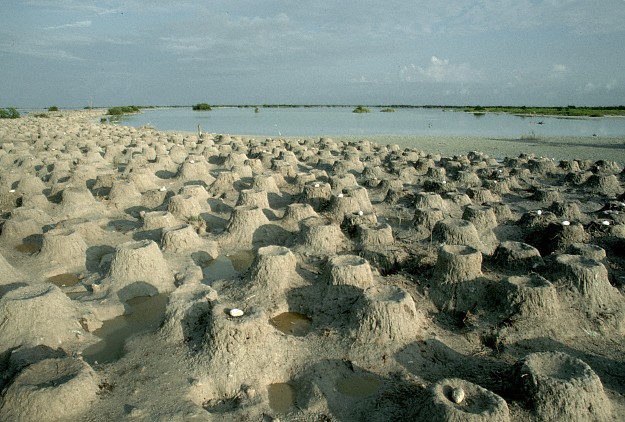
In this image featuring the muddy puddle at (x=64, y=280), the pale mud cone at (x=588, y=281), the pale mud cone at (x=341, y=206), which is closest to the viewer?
the pale mud cone at (x=588, y=281)

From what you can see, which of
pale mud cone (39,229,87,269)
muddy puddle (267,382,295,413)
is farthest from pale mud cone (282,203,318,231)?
muddy puddle (267,382,295,413)

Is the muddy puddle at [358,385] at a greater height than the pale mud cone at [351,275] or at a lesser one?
lesser

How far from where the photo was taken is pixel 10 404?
329 centimetres

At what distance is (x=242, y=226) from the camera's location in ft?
25.3

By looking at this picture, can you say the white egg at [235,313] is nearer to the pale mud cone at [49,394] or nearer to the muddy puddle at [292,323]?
the muddy puddle at [292,323]

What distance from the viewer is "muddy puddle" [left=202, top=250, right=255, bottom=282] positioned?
657cm

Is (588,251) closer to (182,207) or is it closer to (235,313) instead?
(235,313)

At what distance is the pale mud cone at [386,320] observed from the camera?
4.39 meters

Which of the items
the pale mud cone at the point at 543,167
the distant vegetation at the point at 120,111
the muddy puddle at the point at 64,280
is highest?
the distant vegetation at the point at 120,111

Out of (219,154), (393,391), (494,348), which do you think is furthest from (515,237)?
(219,154)

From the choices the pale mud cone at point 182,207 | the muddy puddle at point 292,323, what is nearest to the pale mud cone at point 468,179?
the pale mud cone at point 182,207

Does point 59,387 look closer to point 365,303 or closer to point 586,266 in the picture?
point 365,303

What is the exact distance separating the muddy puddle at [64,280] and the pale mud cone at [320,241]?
331cm

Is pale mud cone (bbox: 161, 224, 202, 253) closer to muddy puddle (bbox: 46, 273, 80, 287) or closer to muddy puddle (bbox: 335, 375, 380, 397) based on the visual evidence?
muddy puddle (bbox: 46, 273, 80, 287)
